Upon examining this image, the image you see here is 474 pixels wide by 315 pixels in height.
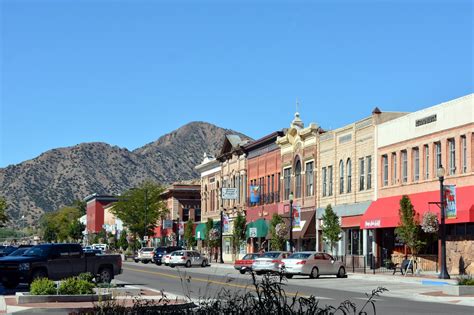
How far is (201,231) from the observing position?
99500mm

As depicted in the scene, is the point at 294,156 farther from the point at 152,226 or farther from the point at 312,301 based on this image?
the point at 312,301

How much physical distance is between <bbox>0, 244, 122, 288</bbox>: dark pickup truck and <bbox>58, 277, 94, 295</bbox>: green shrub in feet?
21.0

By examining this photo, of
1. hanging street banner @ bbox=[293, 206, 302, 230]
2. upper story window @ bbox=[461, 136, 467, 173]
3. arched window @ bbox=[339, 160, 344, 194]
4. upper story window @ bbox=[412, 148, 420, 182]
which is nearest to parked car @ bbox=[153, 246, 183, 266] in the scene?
hanging street banner @ bbox=[293, 206, 302, 230]

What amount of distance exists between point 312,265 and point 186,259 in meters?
23.6

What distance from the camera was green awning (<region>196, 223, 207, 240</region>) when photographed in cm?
9795

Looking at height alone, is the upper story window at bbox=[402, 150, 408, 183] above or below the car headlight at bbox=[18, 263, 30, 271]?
above

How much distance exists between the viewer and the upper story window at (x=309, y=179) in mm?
69875

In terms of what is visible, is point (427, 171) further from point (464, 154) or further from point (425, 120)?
point (464, 154)

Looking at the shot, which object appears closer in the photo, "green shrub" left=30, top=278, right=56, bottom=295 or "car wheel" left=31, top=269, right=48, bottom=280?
"green shrub" left=30, top=278, right=56, bottom=295

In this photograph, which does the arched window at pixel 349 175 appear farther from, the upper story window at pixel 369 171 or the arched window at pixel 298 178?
the arched window at pixel 298 178

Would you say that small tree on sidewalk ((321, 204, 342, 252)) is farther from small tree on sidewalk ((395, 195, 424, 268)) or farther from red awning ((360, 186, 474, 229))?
small tree on sidewalk ((395, 195, 424, 268))

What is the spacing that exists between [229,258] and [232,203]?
575cm

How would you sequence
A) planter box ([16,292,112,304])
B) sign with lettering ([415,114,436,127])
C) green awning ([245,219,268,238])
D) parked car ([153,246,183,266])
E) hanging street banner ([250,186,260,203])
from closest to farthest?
planter box ([16,292,112,304]) < sign with lettering ([415,114,436,127]) < parked car ([153,246,183,266]) < green awning ([245,219,268,238]) < hanging street banner ([250,186,260,203])

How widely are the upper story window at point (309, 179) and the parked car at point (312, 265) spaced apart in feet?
71.8
